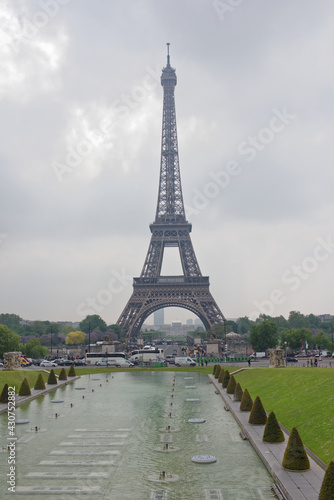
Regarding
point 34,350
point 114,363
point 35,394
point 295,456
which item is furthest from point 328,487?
point 34,350

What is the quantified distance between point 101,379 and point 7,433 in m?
29.5

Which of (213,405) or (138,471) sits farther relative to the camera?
(213,405)

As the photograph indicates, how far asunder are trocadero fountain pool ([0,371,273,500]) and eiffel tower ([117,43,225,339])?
75281mm

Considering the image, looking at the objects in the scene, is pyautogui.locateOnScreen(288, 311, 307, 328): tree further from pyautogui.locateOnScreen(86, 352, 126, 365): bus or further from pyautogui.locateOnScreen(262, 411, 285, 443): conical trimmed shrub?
pyautogui.locateOnScreen(262, 411, 285, 443): conical trimmed shrub

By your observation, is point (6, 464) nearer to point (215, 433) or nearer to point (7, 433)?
point (7, 433)

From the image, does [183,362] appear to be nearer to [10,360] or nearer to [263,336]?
[263,336]

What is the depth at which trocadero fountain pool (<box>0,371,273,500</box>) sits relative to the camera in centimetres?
1727

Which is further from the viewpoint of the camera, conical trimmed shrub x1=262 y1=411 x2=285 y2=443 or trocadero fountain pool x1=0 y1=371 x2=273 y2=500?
conical trimmed shrub x1=262 y1=411 x2=285 y2=443

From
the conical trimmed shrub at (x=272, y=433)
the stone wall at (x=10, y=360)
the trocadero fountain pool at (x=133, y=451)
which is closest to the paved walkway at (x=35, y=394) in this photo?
the trocadero fountain pool at (x=133, y=451)

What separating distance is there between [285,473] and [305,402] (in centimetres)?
1040

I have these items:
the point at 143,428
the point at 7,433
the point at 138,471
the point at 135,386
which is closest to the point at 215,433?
the point at 143,428

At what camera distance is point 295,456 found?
1789 centimetres

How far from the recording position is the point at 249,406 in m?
31.0

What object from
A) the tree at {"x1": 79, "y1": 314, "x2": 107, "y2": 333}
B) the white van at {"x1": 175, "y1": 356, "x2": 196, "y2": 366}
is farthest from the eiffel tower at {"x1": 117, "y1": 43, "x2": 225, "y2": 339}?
the tree at {"x1": 79, "y1": 314, "x2": 107, "y2": 333}
